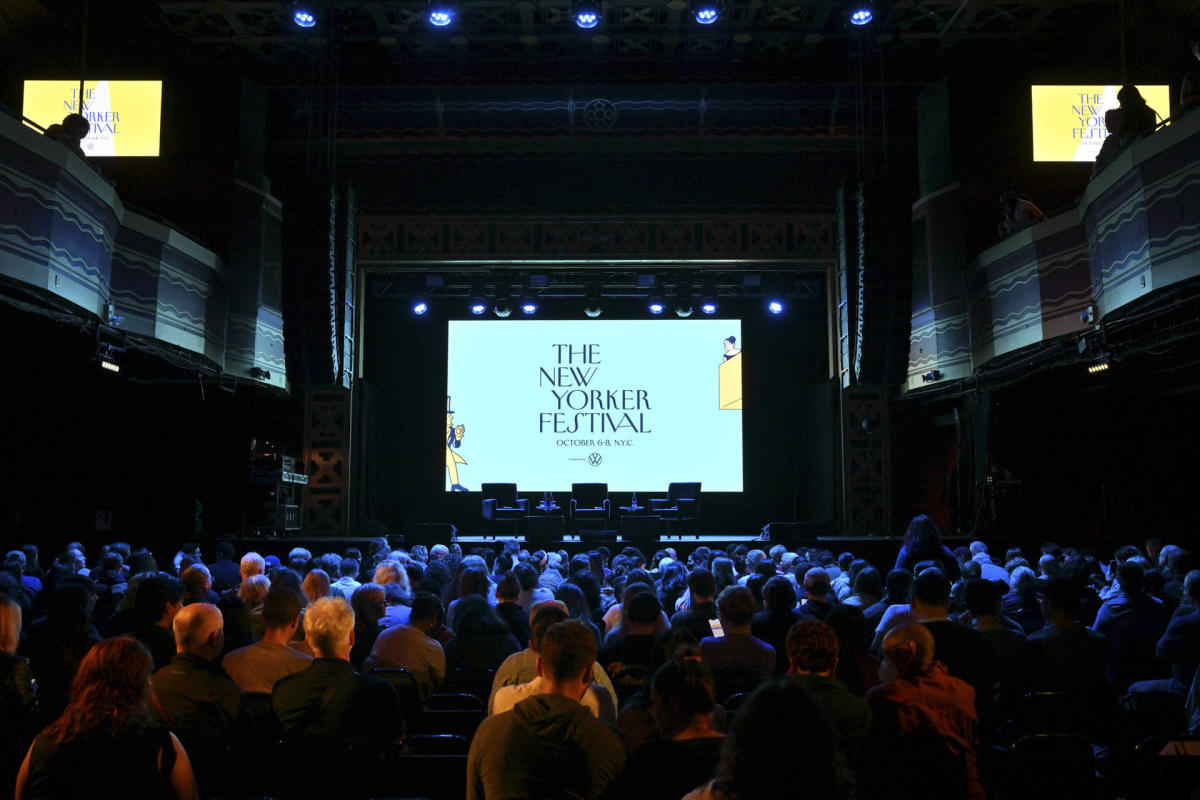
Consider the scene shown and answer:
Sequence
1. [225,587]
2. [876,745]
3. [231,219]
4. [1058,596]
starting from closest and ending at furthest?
[876,745], [1058,596], [225,587], [231,219]

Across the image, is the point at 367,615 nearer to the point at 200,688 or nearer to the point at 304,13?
the point at 200,688

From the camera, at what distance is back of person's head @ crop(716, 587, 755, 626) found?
4.07 meters

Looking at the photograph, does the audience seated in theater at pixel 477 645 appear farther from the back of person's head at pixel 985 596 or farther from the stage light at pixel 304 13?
the stage light at pixel 304 13

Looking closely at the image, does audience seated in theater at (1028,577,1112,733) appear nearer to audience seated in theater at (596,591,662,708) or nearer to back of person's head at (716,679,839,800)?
audience seated in theater at (596,591,662,708)

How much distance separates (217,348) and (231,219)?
6.45ft

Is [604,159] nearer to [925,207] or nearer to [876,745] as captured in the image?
[925,207]

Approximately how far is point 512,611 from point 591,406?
11.1m

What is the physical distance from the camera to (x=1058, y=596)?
451 centimetres

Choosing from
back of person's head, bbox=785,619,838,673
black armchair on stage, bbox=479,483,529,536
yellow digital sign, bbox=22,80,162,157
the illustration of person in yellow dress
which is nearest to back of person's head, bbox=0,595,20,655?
back of person's head, bbox=785,619,838,673

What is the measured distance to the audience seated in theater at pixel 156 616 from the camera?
14.0 feet

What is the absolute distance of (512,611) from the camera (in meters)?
5.34

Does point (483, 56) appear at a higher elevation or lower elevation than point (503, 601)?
higher

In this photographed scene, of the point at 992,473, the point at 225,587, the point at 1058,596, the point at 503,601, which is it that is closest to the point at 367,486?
the point at 225,587

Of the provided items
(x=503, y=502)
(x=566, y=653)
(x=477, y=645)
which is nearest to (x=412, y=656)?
(x=477, y=645)
